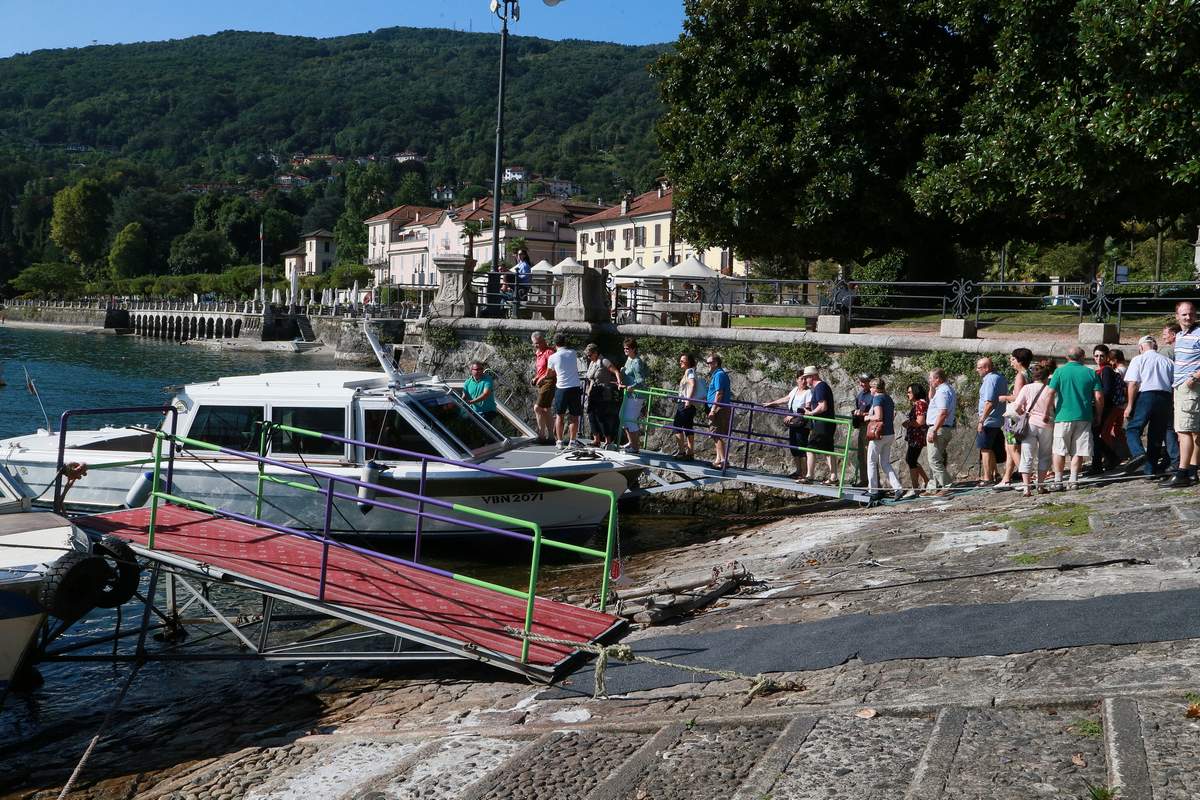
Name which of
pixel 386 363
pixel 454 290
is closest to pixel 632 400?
pixel 386 363

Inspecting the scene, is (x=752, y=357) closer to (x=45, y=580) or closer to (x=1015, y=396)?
(x=1015, y=396)

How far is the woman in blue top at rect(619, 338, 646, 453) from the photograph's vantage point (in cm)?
1695

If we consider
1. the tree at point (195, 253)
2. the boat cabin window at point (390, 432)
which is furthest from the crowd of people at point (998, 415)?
the tree at point (195, 253)

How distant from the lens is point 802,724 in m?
5.89

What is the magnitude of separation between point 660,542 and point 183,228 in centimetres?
17058

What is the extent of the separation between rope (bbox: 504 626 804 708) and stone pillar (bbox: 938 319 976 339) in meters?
11.7

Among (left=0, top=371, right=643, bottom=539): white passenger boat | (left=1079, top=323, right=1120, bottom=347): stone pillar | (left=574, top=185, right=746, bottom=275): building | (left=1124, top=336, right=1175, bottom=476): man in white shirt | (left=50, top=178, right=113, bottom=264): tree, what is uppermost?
(left=50, top=178, right=113, bottom=264): tree

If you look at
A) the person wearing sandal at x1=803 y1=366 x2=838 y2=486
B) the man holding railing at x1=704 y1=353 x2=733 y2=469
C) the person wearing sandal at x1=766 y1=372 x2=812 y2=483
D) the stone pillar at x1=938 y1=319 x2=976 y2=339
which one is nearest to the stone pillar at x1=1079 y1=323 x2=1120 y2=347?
the stone pillar at x1=938 y1=319 x2=976 y2=339

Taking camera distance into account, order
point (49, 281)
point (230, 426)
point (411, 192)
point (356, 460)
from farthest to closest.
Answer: point (411, 192)
point (49, 281)
point (230, 426)
point (356, 460)

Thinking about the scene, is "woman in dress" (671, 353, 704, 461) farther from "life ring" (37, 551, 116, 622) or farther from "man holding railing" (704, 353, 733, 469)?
"life ring" (37, 551, 116, 622)

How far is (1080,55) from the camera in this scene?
1816cm


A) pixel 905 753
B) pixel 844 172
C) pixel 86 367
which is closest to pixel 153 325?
pixel 86 367

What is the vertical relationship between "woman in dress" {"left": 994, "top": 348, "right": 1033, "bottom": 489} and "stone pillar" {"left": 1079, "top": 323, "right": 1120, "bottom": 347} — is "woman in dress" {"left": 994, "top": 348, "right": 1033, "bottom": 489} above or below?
below

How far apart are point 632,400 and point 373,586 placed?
925cm
